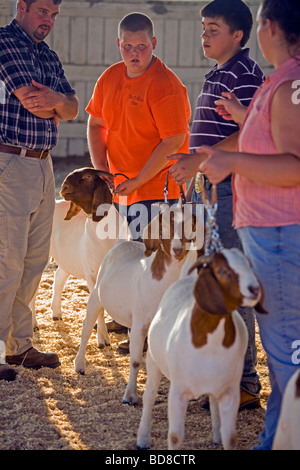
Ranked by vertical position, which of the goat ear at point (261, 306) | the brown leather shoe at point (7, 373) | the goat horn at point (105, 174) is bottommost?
the brown leather shoe at point (7, 373)

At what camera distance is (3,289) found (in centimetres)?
559

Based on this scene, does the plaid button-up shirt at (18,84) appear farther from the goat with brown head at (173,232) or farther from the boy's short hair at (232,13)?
the boy's short hair at (232,13)

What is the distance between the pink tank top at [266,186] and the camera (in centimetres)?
336

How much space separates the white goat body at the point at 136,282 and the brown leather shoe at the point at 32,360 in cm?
25

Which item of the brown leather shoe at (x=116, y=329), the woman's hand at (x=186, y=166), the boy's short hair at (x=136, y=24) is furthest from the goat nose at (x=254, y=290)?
the brown leather shoe at (x=116, y=329)

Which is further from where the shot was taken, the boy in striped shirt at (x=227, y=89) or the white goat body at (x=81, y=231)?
the white goat body at (x=81, y=231)

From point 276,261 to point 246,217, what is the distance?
26cm

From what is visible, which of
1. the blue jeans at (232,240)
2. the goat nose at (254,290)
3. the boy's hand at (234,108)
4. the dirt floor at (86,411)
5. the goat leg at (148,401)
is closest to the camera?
the goat nose at (254,290)

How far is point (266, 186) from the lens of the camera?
3.43 m

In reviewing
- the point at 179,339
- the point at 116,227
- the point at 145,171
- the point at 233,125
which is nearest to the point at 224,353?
the point at 179,339

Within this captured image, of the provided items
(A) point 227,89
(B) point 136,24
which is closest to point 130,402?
(A) point 227,89

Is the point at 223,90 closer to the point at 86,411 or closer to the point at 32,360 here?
the point at 86,411

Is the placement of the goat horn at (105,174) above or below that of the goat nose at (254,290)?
above

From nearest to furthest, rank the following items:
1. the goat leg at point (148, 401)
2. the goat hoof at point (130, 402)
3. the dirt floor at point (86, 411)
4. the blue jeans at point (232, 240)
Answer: the goat leg at point (148, 401) < the dirt floor at point (86, 411) < the blue jeans at point (232, 240) < the goat hoof at point (130, 402)
